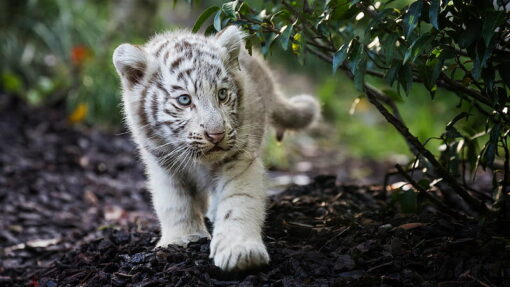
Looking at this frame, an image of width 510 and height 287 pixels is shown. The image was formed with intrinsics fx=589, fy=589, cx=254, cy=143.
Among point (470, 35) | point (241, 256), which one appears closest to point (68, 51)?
point (241, 256)

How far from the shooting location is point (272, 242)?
10.6 feet

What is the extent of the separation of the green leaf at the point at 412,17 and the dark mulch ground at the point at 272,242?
3.50 feet

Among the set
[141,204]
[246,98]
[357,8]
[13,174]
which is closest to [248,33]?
[246,98]

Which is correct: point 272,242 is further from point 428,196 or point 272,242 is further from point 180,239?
point 428,196

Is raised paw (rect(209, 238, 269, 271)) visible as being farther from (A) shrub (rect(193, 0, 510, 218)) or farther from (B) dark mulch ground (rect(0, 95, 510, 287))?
(A) shrub (rect(193, 0, 510, 218))

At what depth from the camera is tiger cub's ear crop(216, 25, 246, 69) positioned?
3412mm

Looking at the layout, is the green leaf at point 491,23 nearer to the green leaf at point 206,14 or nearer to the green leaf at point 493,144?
the green leaf at point 493,144

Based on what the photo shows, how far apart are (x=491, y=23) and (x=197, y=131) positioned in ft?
4.91

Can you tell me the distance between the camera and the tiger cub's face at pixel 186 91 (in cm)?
311

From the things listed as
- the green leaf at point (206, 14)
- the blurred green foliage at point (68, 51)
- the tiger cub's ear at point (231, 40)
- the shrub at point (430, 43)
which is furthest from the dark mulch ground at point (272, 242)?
the blurred green foliage at point (68, 51)

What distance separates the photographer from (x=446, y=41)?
2.67 meters

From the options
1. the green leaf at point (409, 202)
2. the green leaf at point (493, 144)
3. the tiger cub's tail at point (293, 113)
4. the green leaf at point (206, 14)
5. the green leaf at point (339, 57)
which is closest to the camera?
the green leaf at point (339, 57)

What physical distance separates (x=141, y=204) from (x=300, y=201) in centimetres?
220

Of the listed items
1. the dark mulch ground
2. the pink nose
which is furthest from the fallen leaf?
the pink nose
